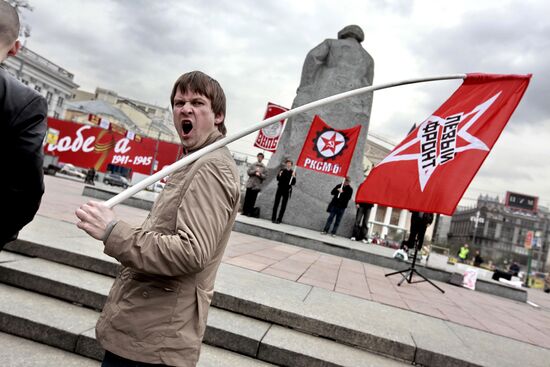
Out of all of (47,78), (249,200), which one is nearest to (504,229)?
(47,78)

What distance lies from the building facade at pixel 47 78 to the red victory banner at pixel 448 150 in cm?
5360

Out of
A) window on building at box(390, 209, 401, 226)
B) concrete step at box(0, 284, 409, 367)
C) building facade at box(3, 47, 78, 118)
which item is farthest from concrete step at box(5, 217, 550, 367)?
window on building at box(390, 209, 401, 226)

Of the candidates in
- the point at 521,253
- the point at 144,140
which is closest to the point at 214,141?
the point at 144,140

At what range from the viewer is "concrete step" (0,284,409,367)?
2.69 meters

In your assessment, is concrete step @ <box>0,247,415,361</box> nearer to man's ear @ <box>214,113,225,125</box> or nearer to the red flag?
man's ear @ <box>214,113,225,125</box>

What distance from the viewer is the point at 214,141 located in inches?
59.5

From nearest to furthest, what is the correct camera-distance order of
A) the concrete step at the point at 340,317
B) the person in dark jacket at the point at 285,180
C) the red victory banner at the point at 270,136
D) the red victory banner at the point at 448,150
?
the concrete step at the point at 340,317 < the red victory banner at the point at 448,150 < the person in dark jacket at the point at 285,180 < the red victory banner at the point at 270,136

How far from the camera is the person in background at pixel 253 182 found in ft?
37.2

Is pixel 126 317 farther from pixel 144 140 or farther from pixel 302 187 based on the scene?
pixel 144 140

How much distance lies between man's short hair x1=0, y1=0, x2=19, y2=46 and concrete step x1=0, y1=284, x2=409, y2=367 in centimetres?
225

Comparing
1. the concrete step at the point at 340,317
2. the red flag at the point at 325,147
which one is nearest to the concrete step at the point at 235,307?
the concrete step at the point at 340,317

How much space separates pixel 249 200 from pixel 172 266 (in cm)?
1093

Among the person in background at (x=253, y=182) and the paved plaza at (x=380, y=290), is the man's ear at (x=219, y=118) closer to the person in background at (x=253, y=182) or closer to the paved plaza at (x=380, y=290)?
the paved plaza at (x=380, y=290)

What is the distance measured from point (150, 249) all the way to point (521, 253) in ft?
402
